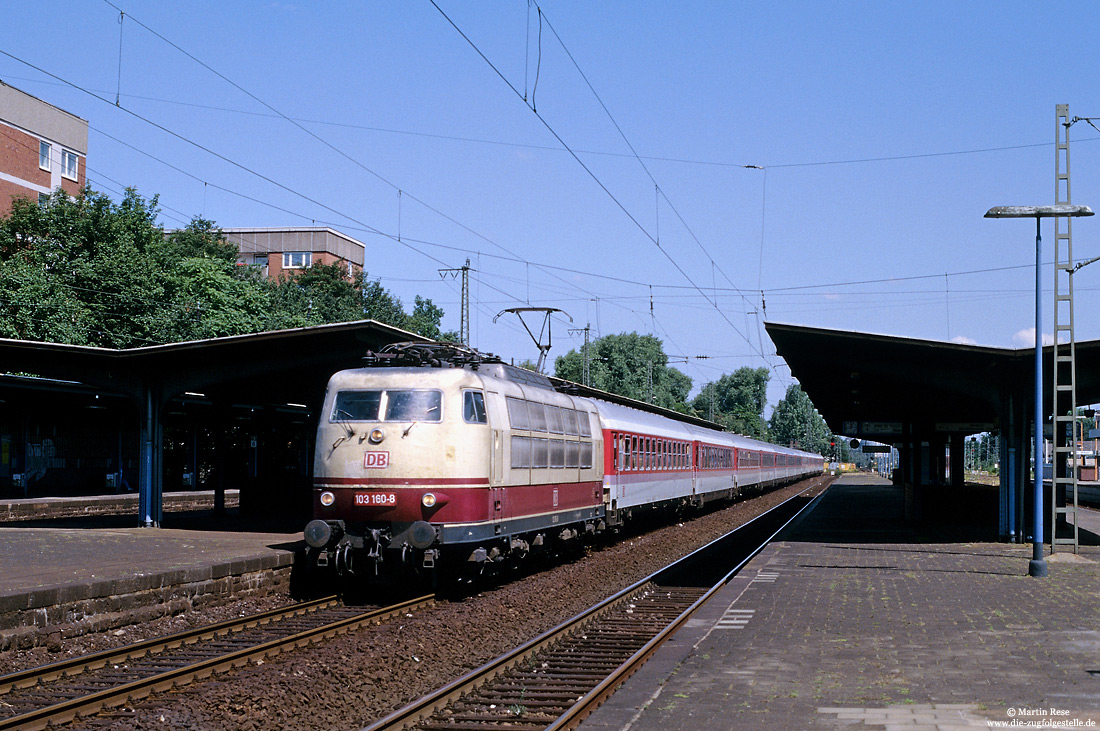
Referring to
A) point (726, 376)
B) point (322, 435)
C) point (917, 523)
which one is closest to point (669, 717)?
point (322, 435)

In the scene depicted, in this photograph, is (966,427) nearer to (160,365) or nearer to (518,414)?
(518,414)

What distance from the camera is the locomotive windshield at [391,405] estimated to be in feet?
48.0

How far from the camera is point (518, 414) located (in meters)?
16.5

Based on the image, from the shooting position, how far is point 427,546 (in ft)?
45.8

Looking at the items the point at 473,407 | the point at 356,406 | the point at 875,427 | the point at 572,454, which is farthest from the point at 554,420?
the point at 875,427

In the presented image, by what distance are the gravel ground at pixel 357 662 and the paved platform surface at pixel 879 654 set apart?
193 centimetres

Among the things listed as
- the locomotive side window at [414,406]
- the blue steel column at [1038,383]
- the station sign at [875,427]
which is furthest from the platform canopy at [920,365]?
the station sign at [875,427]

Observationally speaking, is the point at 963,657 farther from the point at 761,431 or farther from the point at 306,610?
the point at 761,431

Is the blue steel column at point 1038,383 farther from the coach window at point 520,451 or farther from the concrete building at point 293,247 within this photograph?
the concrete building at point 293,247

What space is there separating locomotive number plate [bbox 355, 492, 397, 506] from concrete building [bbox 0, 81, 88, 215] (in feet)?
135

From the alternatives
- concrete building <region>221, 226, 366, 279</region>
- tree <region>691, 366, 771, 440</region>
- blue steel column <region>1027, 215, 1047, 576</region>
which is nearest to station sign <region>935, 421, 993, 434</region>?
blue steel column <region>1027, 215, 1047, 576</region>

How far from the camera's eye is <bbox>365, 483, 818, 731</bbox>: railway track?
835cm

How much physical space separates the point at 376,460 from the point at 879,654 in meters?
7.04

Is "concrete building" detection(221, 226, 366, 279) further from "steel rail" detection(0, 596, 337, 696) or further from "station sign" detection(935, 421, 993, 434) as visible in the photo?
"steel rail" detection(0, 596, 337, 696)
